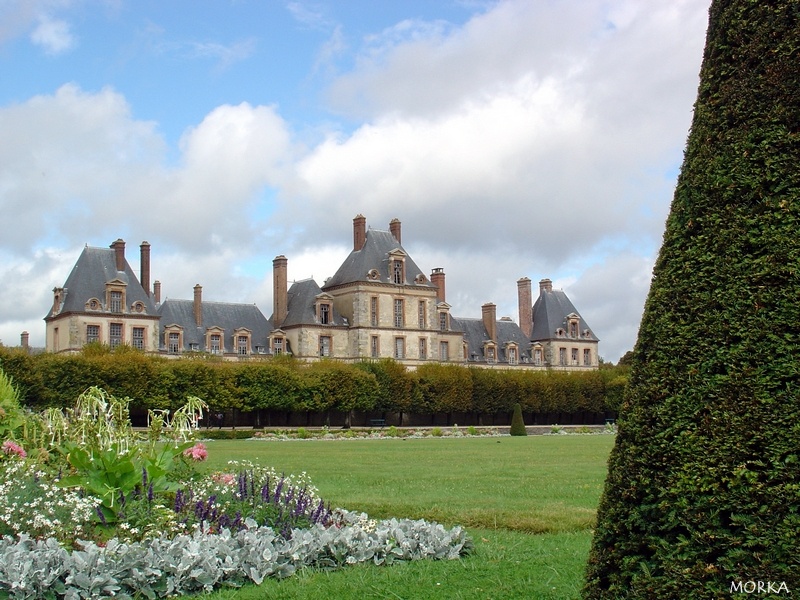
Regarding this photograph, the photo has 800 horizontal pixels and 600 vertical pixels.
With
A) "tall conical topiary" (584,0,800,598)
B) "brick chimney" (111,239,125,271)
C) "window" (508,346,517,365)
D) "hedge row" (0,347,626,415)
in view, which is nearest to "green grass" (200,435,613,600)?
"tall conical topiary" (584,0,800,598)

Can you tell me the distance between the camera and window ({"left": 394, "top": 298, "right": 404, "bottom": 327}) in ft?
182

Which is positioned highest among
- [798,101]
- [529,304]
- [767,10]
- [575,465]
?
[529,304]

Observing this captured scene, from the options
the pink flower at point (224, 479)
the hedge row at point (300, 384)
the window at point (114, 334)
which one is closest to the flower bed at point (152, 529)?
the pink flower at point (224, 479)

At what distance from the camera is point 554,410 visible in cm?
4969

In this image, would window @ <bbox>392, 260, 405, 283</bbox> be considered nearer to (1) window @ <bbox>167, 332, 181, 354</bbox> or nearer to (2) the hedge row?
(2) the hedge row

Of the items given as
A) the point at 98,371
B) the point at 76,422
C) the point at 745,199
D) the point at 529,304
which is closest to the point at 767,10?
the point at 745,199

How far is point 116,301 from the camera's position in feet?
155

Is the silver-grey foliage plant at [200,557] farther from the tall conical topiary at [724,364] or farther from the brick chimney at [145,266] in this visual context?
the brick chimney at [145,266]

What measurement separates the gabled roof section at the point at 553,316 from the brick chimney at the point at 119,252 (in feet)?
95.4

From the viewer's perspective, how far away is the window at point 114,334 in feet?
155

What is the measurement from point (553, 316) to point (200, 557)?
59019mm

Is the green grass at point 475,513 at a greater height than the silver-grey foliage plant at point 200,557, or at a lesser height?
lesser

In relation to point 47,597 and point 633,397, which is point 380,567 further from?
point 633,397

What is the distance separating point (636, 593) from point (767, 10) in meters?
2.30
